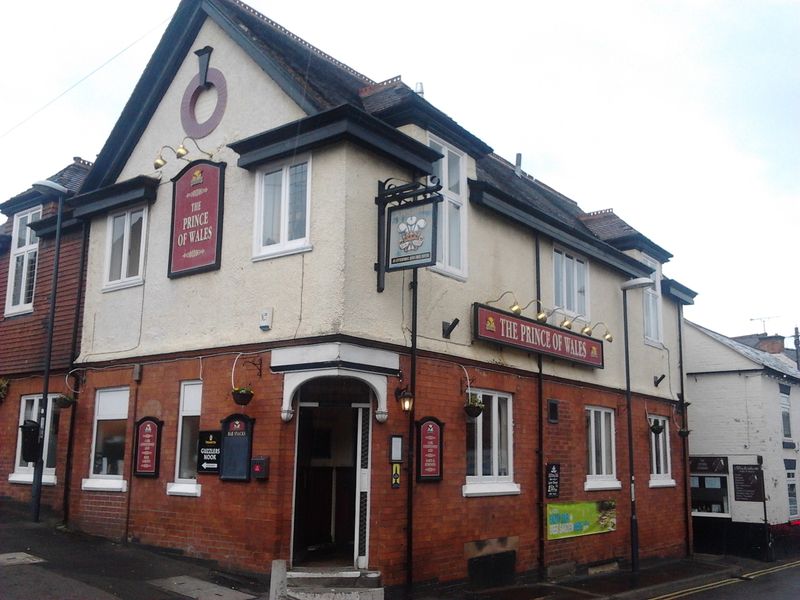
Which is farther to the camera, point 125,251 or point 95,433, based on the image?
point 125,251

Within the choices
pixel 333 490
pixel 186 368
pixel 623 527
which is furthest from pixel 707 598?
pixel 186 368

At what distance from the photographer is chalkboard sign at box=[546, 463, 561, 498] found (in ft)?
49.4

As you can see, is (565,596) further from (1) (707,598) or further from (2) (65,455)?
(2) (65,455)

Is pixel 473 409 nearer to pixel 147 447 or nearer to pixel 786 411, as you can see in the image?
pixel 147 447

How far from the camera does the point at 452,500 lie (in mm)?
12617

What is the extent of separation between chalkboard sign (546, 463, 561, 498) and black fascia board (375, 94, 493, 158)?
6.37 meters

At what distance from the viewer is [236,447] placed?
11.8m

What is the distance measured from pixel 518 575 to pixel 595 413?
189 inches

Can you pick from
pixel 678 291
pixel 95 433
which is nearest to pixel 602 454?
pixel 678 291

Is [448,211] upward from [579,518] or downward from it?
upward

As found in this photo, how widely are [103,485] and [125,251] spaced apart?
4.30 metres

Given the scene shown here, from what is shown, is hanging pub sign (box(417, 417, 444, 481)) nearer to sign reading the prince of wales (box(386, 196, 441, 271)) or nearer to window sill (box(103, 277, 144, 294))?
sign reading the prince of wales (box(386, 196, 441, 271))

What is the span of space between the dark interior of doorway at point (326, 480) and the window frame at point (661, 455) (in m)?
9.40

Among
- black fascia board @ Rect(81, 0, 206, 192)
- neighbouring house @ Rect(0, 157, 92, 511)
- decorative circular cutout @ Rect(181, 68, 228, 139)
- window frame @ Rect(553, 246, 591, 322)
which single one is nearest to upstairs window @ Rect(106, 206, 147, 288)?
neighbouring house @ Rect(0, 157, 92, 511)
